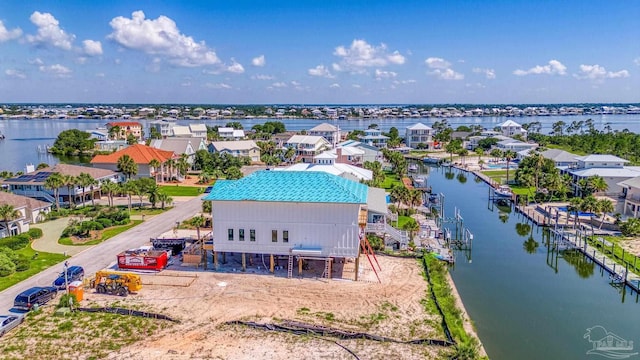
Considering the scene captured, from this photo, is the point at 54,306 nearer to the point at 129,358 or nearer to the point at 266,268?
the point at 129,358

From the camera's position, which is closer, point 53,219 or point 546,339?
point 546,339

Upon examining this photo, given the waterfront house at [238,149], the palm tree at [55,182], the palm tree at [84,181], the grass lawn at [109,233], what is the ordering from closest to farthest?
the grass lawn at [109,233] < the palm tree at [55,182] < the palm tree at [84,181] < the waterfront house at [238,149]

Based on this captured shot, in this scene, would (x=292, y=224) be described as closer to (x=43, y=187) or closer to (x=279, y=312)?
(x=279, y=312)

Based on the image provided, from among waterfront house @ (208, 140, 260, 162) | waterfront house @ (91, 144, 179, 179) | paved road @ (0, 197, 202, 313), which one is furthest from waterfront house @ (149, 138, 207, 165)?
paved road @ (0, 197, 202, 313)

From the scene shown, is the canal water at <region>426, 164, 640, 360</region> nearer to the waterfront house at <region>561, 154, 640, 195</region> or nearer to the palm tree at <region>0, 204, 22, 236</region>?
the waterfront house at <region>561, 154, 640, 195</region>

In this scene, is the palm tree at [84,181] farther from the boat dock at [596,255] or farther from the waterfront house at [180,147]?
the boat dock at [596,255]

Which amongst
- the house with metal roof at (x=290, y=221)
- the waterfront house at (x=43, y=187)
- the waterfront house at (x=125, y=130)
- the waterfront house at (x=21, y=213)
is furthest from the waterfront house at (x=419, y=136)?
the house with metal roof at (x=290, y=221)

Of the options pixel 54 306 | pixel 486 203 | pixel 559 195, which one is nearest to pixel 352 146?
pixel 486 203
